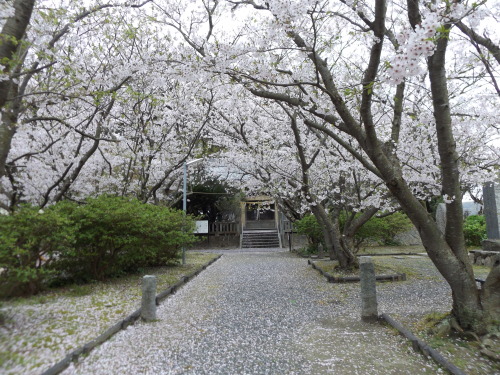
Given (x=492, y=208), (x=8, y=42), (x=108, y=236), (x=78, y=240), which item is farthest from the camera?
(x=492, y=208)

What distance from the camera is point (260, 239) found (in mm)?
22031

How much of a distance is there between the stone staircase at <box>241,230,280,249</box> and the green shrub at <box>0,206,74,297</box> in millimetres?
16020

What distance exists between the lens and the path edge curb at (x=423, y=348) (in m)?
3.11

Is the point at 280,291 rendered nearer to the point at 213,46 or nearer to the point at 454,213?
the point at 454,213

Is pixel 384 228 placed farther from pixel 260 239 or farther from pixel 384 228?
pixel 260 239

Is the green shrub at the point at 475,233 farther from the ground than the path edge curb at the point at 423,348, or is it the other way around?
the green shrub at the point at 475,233

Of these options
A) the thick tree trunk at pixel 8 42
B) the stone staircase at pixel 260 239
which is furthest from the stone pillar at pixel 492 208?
the thick tree trunk at pixel 8 42

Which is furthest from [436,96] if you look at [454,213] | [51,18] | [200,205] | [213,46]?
[200,205]

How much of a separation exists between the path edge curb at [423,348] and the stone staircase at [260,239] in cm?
1676

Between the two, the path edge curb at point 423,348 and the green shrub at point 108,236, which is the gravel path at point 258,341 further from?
the green shrub at point 108,236

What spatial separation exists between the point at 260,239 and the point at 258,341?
17.9 meters

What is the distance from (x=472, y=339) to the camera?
374 centimetres

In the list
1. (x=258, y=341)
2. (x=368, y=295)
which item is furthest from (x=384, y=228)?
(x=258, y=341)

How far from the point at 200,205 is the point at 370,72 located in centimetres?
1892
